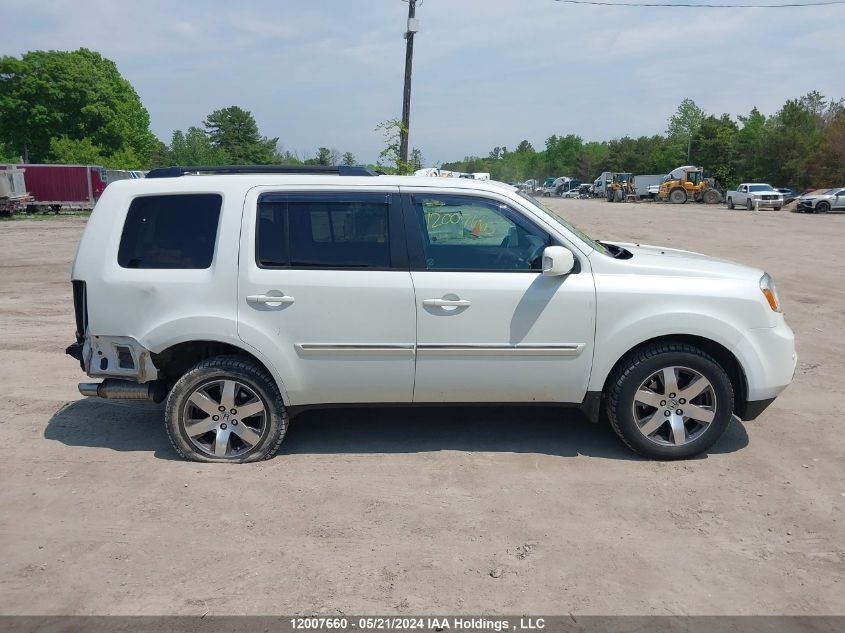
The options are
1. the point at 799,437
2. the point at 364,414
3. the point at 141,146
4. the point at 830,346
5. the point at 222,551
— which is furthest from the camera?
the point at 141,146

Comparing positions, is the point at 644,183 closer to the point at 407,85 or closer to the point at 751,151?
the point at 751,151

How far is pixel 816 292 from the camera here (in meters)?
11.3

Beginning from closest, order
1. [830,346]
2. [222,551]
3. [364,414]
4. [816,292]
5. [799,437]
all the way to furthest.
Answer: [222,551] < [799,437] < [364,414] < [830,346] < [816,292]

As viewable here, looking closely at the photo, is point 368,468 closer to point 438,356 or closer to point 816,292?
point 438,356

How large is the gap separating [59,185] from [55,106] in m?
29.6

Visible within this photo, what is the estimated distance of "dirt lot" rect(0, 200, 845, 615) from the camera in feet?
10.6

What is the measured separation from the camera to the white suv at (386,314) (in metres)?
4.49

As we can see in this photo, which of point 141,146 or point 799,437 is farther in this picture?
point 141,146

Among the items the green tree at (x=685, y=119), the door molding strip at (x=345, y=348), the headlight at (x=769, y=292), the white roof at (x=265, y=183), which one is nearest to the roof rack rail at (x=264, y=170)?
the white roof at (x=265, y=183)

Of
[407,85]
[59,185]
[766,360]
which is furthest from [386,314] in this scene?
[59,185]

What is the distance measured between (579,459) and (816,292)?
28.3 feet

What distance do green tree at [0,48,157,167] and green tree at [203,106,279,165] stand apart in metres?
16.5

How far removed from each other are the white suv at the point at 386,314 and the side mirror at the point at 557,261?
0.30 ft

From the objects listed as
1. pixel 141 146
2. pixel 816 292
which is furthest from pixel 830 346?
pixel 141 146
